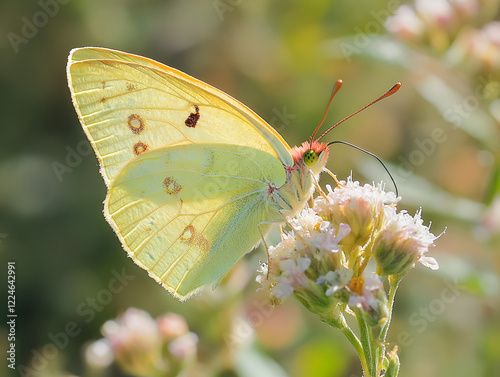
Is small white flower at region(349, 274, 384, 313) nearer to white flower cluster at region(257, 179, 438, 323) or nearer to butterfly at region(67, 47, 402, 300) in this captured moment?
white flower cluster at region(257, 179, 438, 323)

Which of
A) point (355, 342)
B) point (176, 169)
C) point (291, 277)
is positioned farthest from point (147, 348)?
point (355, 342)

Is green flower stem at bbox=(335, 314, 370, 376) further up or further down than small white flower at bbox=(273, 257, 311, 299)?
further down

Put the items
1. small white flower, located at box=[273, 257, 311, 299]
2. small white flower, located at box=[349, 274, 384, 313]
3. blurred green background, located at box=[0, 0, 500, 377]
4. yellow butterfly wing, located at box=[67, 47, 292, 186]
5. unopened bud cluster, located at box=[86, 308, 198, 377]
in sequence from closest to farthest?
small white flower, located at box=[349, 274, 384, 313] → small white flower, located at box=[273, 257, 311, 299] → yellow butterfly wing, located at box=[67, 47, 292, 186] → unopened bud cluster, located at box=[86, 308, 198, 377] → blurred green background, located at box=[0, 0, 500, 377]

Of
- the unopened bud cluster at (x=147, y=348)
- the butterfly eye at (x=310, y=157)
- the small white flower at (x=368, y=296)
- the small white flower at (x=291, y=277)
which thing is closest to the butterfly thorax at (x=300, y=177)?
the butterfly eye at (x=310, y=157)

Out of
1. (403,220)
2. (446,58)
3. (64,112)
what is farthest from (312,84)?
(403,220)

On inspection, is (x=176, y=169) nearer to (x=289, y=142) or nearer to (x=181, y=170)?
(x=181, y=170)

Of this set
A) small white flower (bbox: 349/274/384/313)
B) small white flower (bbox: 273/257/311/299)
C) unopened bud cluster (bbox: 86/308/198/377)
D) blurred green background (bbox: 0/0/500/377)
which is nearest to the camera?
small white flower (bbox: 349/274/384/313)

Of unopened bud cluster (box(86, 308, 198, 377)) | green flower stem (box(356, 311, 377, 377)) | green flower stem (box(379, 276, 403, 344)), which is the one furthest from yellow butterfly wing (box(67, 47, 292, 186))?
unopened bud cluster (box(86, 308, 198, 377))

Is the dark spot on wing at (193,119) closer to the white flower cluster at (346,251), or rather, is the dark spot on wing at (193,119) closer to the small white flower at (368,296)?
the white flower cluster at (346,251)
